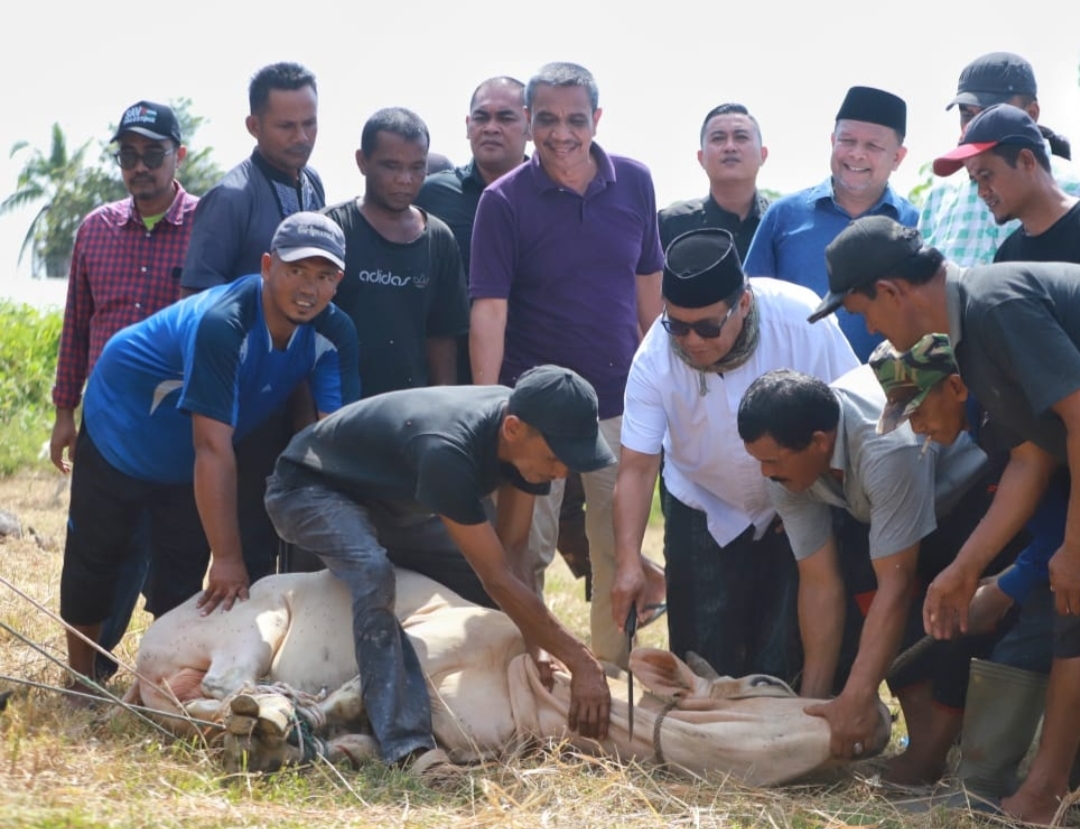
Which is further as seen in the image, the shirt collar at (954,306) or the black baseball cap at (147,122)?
the black baseball cap at (147,122)

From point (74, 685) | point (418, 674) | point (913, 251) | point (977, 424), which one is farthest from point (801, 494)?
point (74, 685)

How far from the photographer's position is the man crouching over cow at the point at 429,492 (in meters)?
5.52

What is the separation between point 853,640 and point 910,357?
1.55 m

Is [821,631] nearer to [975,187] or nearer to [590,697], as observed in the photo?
[590,697]

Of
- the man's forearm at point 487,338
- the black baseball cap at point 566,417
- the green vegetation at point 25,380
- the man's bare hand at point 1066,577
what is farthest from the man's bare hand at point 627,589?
the green vegetation at point 25,380

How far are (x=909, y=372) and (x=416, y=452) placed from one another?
5.82ft

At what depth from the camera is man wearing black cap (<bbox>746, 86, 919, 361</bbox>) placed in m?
6.94

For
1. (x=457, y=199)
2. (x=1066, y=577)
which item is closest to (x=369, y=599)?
(x=1066, y=577)

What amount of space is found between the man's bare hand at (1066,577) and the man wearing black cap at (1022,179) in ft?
4.39

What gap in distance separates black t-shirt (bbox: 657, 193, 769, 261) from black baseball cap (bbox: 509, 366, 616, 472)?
→ 2363 mm

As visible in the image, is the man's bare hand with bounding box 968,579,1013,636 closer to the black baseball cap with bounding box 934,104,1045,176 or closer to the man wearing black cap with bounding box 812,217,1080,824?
the man wearing black cap with bounding box 812,217,1080,824

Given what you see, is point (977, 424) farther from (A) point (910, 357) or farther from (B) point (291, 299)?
(B) point (291, 299)

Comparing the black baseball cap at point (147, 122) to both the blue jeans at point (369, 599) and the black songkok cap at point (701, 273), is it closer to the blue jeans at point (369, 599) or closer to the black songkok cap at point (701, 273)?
the blue jeans at point (369, 599)

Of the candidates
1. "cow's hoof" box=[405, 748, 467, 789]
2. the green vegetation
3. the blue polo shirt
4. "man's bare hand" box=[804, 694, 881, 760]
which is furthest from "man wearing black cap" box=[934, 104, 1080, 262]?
the green vegetation
